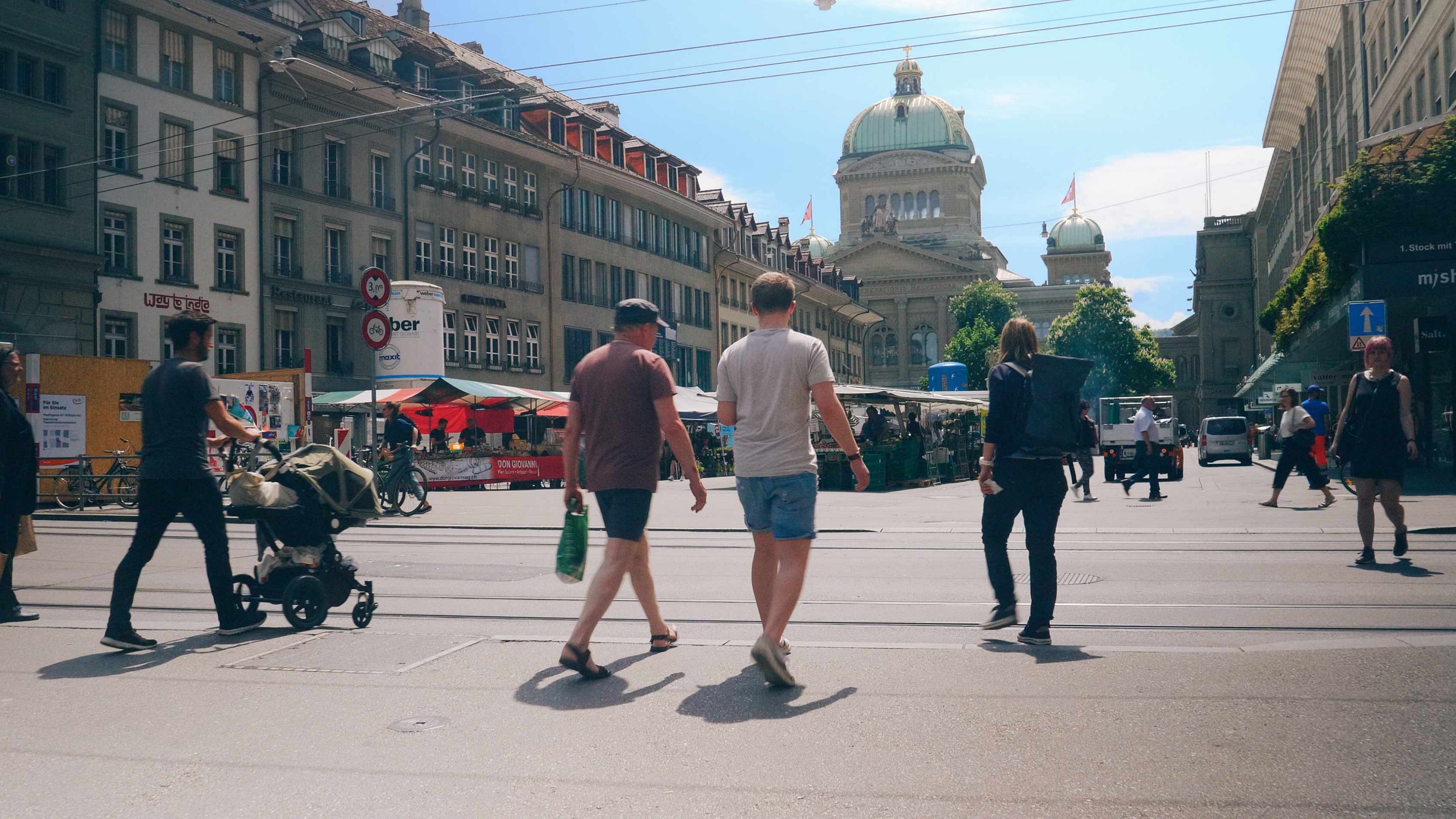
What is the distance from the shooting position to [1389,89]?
3572cm

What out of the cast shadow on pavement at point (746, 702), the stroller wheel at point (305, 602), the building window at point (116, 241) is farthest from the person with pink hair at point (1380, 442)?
the building window at point (116, 241)

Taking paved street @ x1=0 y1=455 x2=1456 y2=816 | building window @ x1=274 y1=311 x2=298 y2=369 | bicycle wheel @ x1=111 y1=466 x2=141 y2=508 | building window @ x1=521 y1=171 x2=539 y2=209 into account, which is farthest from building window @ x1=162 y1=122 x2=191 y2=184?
paved street @ x1=0 y1=455 x2=1456 y2=816

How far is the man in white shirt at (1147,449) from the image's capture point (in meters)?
21.2

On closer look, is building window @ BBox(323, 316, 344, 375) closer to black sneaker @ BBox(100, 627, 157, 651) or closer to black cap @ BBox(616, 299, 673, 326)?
black sneaker @ BBox(100, 627, 157, 651)

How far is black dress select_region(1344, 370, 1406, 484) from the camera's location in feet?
32.0

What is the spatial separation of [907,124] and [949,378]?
8628 cm

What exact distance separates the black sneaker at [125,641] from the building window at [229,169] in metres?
29.7

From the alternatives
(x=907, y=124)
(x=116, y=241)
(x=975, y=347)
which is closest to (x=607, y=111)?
(x=116, y=241)

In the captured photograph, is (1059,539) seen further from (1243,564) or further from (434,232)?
(434,232)

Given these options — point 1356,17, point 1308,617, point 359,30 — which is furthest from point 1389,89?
point 1308,617

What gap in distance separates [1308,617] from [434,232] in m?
36.6

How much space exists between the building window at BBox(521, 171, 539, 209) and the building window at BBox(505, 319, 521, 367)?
13.7ft

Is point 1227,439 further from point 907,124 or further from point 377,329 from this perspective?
point 907,124

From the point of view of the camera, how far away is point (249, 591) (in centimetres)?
715
